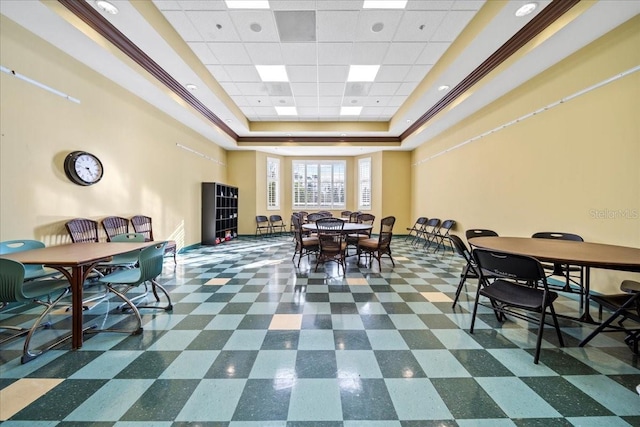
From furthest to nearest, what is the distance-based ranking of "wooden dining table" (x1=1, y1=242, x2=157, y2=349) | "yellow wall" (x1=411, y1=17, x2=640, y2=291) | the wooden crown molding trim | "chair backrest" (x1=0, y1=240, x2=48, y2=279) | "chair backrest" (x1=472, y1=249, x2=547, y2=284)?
the wooden crown molding trim, "yellow wall" (x1=411, y1=17, x2=640, y2=291), "chair backrest" (x1=0, y1=240, x2=48, y2=279), "wooden dining table" (x1=1, y1=242, x2=157, y2=349), "chair backrest" (x1=472, y1=249, x2=547, y2=284)

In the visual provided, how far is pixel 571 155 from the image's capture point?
3221 mm

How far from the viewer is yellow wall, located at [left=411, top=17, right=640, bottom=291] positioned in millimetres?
2648

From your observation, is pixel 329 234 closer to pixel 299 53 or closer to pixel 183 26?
pixel 299 53

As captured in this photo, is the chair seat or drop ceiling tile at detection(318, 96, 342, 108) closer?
the chair seat

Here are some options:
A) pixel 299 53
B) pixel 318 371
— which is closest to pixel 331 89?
pixel 299 53

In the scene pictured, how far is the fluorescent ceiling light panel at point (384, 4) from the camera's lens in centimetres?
310

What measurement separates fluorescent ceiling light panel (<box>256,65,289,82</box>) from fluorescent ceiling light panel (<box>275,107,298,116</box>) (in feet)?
4.86

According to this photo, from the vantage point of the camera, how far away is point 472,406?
4.82 ft

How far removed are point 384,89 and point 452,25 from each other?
206 centimetres

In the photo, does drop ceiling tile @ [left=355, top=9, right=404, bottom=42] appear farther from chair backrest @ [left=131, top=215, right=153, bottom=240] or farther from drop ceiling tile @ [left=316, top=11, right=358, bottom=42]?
chair backrest @ [left=131, top=215, right=153, bottom=240]

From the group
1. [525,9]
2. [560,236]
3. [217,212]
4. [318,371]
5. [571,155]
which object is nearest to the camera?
[318,371]

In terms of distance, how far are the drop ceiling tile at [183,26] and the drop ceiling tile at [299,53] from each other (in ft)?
4.26

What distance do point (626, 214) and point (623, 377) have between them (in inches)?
76.2

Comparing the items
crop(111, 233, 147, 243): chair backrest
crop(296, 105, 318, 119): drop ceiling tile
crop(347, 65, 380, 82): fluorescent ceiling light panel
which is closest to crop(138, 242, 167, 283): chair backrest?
crop(111, 233, 147, 243): chair backrest
